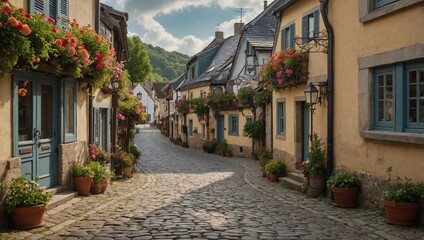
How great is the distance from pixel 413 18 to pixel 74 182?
8230 mm

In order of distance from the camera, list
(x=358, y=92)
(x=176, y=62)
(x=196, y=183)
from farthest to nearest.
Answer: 1. (x=176, y=62)
2. (x=196, y=183)
3. (x=358, y=92)

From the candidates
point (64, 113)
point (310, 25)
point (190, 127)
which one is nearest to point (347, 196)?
point (310, 25)

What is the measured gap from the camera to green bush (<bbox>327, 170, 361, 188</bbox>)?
9.82 meters

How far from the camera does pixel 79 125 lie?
11703 mm

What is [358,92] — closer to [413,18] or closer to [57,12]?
[413,18]

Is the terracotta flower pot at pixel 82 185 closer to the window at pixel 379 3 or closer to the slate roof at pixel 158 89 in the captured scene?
the window at pixel 379 3

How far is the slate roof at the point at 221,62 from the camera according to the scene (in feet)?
106

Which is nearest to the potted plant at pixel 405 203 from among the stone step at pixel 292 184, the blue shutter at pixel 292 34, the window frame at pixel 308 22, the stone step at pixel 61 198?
the stone step at pixel 292 184

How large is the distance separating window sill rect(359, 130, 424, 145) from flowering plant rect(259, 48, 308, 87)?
408 centimetres

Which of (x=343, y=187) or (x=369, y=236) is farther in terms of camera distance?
(x=343, y=187)

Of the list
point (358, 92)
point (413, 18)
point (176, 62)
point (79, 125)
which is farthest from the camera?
point (176, 62)

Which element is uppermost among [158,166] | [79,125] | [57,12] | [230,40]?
[230,40]

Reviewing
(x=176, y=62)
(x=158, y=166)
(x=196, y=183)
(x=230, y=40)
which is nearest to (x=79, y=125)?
(x=196, y=183)

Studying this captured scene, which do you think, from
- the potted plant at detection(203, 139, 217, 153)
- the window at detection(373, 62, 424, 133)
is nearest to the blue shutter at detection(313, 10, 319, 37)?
the window at detection(373, 62, 424, 133)
